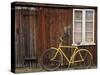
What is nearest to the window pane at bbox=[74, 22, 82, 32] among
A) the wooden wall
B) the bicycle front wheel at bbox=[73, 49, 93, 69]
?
the wooden wall

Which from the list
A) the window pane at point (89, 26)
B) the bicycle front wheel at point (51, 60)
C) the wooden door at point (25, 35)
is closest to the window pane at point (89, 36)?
the window pane at point (89, 26)

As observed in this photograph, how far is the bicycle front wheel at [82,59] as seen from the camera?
1276 cm

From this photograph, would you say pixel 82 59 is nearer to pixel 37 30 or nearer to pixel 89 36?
pixel 89 36

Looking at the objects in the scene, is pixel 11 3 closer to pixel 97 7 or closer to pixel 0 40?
pixel 0 40

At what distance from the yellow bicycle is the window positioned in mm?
339

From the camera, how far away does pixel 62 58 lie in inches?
490

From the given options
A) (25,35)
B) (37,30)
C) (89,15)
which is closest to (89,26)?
(89,15)

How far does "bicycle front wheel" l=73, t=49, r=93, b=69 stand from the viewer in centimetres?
1276

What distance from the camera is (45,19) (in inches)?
480

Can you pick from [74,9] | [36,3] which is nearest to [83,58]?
[74,9]

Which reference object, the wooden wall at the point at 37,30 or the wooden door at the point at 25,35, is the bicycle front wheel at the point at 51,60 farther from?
the wooden door at the point at 25,35

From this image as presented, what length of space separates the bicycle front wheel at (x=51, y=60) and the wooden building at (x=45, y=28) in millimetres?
177

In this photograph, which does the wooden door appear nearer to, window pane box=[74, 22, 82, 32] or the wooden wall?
the wooden wall

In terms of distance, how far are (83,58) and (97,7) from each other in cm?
202
